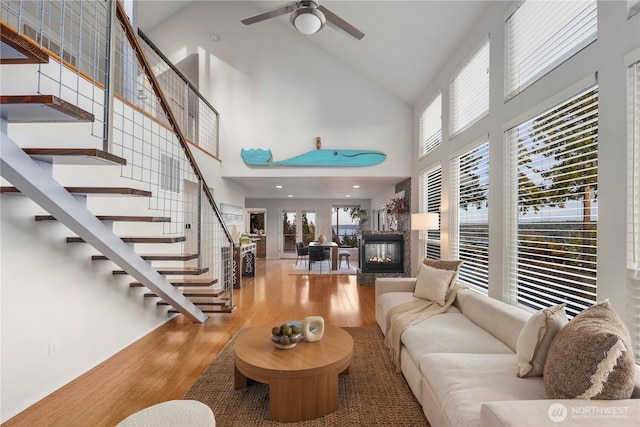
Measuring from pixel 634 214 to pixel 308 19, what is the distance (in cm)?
272

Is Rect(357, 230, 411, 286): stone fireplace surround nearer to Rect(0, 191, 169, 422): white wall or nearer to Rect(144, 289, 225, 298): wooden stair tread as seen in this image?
Rect(144, 289, 225, 298): wooden stair tread

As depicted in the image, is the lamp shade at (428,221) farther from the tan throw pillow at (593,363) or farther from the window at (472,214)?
the tan throw pillow at (593,363)

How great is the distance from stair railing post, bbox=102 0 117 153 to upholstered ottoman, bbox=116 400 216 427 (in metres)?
1.52

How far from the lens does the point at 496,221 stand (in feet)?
10.6

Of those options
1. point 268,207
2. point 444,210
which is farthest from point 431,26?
point 268,207

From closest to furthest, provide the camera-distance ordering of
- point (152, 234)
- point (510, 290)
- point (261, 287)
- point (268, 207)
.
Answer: point (510, 290) < point (152, 234) < point (261, 287) < point (268, 207)

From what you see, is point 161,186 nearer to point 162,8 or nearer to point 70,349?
point 70,349

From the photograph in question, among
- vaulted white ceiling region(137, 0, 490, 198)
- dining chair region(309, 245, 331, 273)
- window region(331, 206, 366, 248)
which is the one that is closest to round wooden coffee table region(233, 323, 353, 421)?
vaulted white ceiling region(137, 0, 490, 198)

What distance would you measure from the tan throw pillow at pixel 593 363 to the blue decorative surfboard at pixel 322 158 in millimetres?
4797

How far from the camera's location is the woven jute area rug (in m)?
2.08

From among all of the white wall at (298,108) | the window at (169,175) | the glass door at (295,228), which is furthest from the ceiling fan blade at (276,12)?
the glass door at (295,228)

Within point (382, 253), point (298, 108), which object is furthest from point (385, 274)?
point (298, 108)

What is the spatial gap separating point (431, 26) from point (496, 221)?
266 centimetres

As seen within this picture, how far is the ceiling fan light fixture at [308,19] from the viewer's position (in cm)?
266
